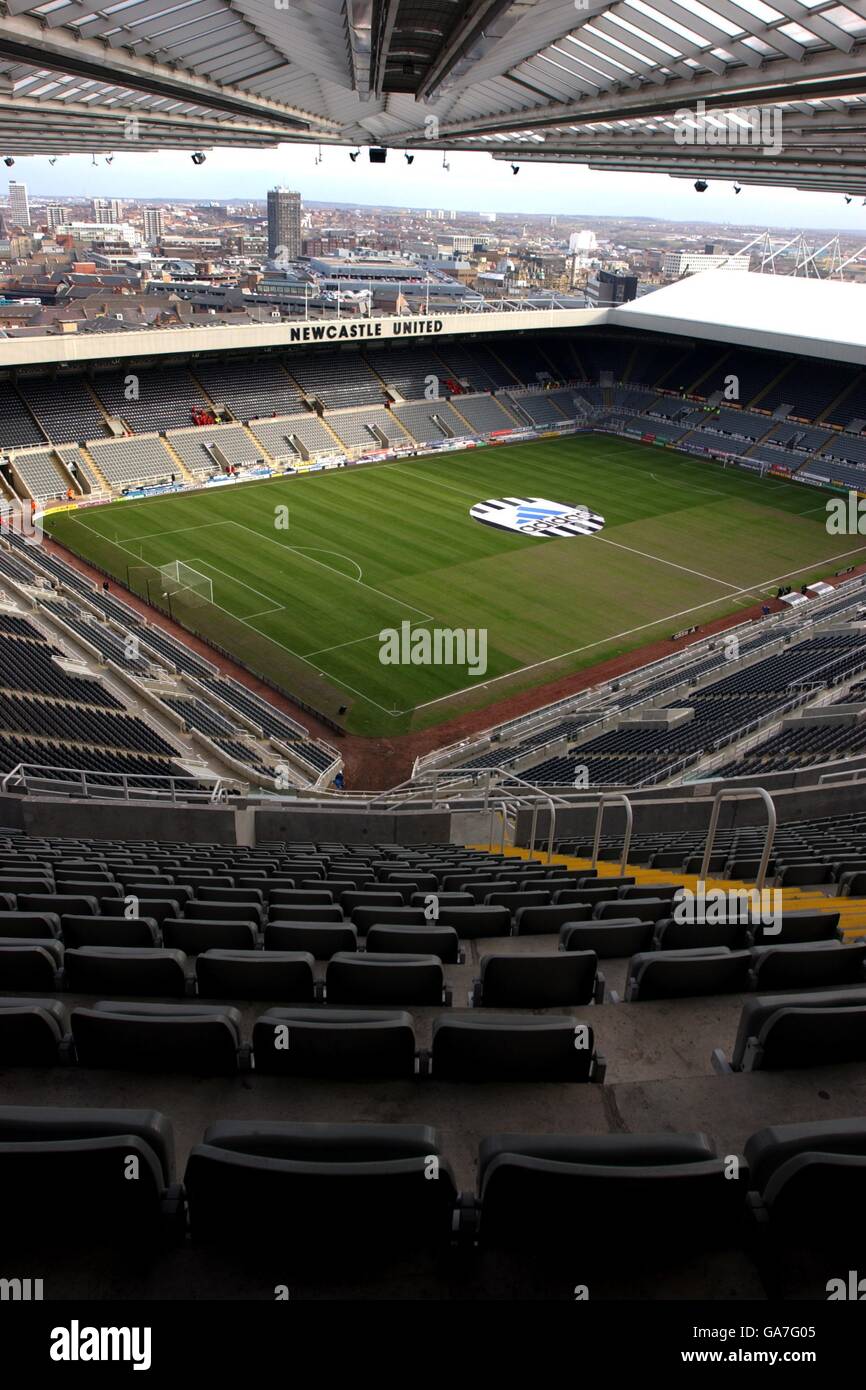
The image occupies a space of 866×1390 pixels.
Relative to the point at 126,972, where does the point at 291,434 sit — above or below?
above

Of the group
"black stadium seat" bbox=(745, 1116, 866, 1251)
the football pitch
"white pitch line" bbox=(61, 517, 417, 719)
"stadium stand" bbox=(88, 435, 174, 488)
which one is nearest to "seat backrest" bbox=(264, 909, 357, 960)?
"black stadium seat" bbox=(745, 1116, 866, 1251)

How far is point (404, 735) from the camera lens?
28.5 meters

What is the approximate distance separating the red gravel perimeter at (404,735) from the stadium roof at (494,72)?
52.9 ft

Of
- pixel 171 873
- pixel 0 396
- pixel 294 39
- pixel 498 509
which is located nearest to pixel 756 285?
pixel 498 509

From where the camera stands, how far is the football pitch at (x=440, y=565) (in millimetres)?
32750

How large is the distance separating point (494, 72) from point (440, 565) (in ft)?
78.0

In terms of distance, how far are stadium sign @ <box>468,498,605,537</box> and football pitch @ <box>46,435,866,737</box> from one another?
77 cm

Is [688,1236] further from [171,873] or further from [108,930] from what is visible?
Result: [171,873]

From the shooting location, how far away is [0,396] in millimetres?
49406

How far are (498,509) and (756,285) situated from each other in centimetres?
3633
